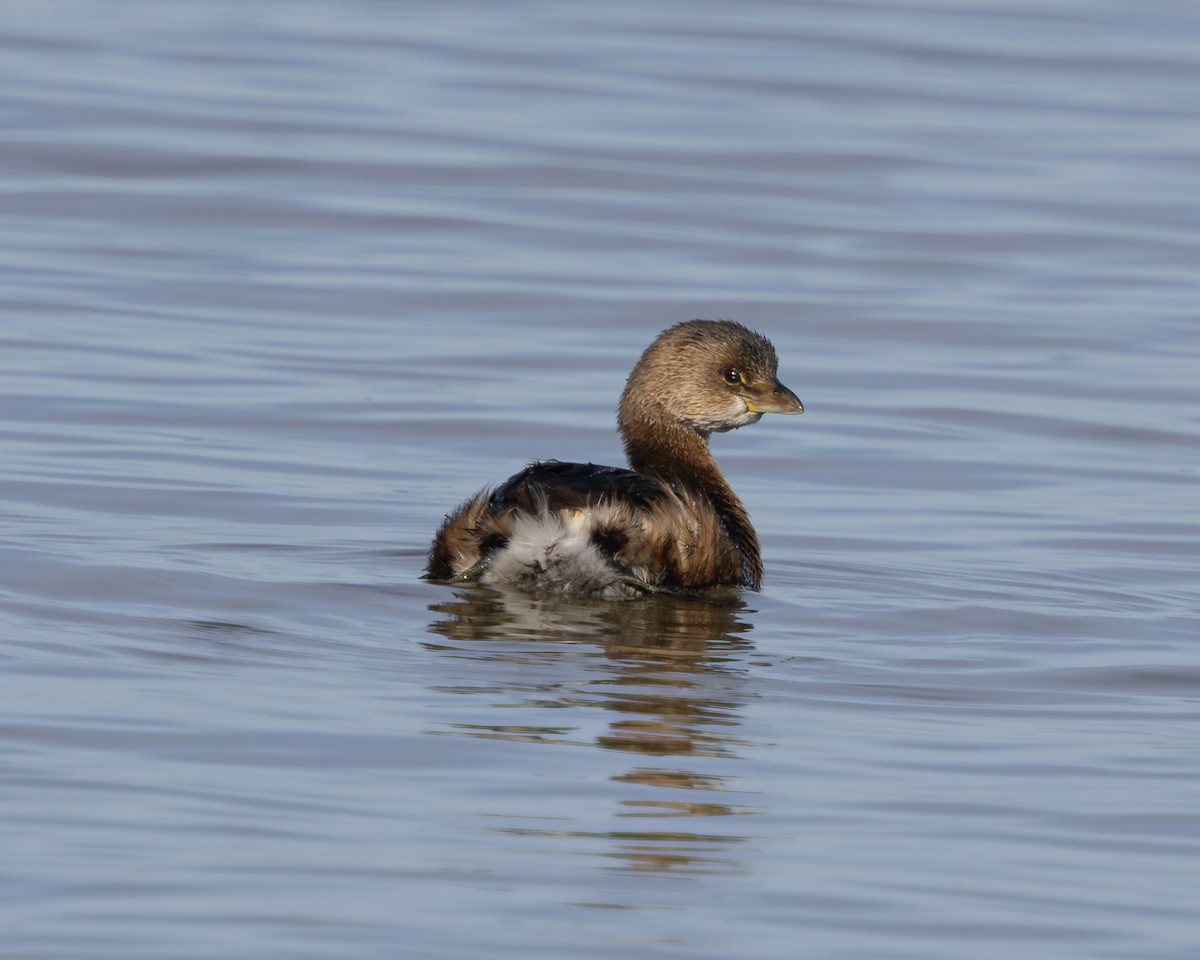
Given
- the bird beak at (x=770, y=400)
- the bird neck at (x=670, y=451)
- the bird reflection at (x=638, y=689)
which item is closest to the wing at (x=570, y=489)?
the bird reflection at (x=638, y=689)

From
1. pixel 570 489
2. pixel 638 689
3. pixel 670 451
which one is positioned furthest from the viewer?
pixel 670 451

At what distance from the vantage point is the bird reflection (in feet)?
16.4

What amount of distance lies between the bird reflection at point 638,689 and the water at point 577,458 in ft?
0.06

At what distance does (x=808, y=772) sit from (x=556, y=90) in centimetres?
1505

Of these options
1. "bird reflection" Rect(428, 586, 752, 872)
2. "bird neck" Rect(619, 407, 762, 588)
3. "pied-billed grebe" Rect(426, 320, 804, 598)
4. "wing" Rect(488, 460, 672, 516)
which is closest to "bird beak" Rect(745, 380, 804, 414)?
"bird neck" Rect(619, 407, 762, 588)

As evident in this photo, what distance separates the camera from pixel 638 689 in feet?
20.6

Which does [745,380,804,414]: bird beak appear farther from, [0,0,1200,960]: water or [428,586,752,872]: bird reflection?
[428,586,752,872]: bird reflection

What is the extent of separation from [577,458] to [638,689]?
13.6ft

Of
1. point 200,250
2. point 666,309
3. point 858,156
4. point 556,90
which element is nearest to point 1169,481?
point 666,309

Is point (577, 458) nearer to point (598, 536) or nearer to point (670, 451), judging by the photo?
point (670, 451)

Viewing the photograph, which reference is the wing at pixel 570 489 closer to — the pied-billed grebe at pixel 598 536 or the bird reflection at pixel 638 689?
the pied-billed grebe at pixel 598 536

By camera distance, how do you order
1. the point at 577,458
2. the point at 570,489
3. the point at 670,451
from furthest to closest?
the point at 577,458 → the point at 670,451 → the point at 570,489

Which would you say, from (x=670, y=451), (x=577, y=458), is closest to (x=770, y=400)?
(x=670, y=451)

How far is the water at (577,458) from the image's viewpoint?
476cm
